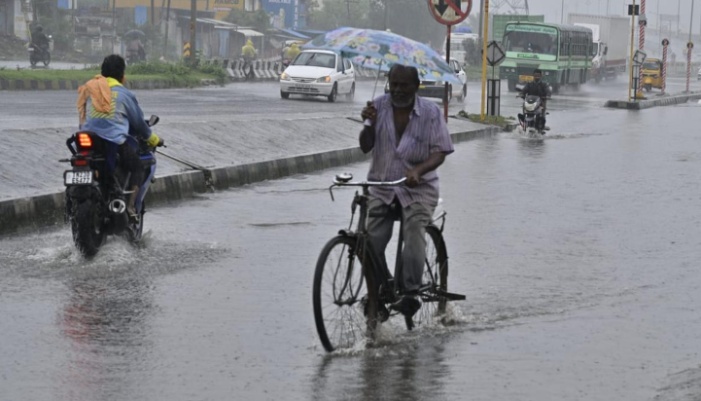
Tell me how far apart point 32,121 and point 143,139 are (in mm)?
10315

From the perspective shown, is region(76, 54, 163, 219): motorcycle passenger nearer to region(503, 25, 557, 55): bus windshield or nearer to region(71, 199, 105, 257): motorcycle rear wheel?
region(71, 199, 105, 257): motorcycle rear wheel

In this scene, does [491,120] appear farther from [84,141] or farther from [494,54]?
[84,141]

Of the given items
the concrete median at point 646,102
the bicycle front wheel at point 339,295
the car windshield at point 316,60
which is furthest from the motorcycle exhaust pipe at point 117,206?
the concrete median at point 646,102

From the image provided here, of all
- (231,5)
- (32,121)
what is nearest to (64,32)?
(231,5)

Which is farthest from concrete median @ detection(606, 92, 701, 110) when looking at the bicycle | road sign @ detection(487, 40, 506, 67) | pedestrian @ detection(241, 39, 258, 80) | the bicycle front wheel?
the bicycle front wheel

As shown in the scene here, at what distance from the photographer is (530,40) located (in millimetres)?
58500

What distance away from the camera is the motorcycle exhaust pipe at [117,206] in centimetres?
984

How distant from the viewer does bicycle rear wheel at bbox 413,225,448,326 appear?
24.9 feet

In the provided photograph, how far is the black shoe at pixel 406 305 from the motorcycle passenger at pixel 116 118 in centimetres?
350

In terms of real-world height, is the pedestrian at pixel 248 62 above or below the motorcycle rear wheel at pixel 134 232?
above

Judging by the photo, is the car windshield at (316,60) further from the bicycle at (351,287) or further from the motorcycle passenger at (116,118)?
the bicycle at (351,287)

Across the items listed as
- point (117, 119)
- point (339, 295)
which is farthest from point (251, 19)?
point (339, 295)

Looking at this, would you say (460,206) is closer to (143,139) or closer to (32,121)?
(143,139)

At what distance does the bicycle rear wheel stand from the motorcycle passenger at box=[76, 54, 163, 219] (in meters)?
3.12
